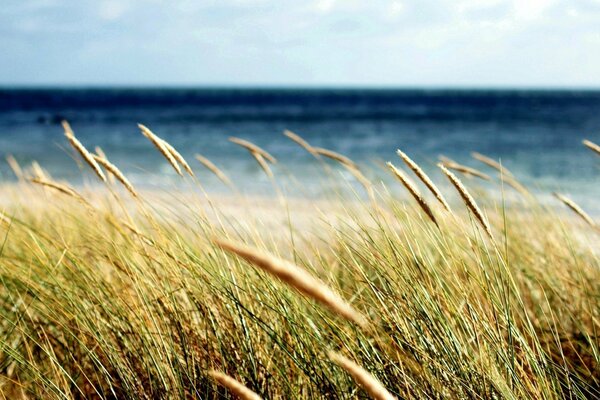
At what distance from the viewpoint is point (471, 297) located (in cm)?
183

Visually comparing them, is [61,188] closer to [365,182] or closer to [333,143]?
[365,182]

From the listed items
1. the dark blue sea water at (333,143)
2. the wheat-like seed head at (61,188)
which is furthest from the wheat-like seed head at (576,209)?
the dark blue sea water at (333,143)

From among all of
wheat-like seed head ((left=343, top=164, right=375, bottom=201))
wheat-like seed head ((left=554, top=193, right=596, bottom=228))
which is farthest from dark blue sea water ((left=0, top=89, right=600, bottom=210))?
wheat-like seed head ((left=554, top=193, right=596, bottom=228))

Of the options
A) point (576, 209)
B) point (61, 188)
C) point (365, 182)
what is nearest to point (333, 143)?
point (365, 182)

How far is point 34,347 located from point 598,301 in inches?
80.4

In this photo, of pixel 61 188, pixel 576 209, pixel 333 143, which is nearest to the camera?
pixel 61 188

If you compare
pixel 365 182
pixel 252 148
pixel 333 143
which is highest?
pixel 252 148

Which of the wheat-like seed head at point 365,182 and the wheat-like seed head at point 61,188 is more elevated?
the wheat-like seed head at point 61,188

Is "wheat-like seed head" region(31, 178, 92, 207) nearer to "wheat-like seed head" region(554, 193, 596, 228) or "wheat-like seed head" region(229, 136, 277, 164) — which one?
"wheat-like seed head" region(229, 136, 277, 164)

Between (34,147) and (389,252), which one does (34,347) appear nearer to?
(389,252)

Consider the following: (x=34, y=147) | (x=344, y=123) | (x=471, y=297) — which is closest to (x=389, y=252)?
(x=471, y=297)

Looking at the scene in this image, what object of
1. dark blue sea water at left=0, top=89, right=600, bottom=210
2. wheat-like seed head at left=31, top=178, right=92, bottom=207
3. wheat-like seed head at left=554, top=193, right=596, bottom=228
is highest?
wheat-like seed head at left=31, top=178, right=92, bottom=207

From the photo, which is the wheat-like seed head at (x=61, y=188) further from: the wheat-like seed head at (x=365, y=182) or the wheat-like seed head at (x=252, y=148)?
the wheat-like seed head at (x=365, y=182)

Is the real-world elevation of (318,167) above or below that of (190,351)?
below
